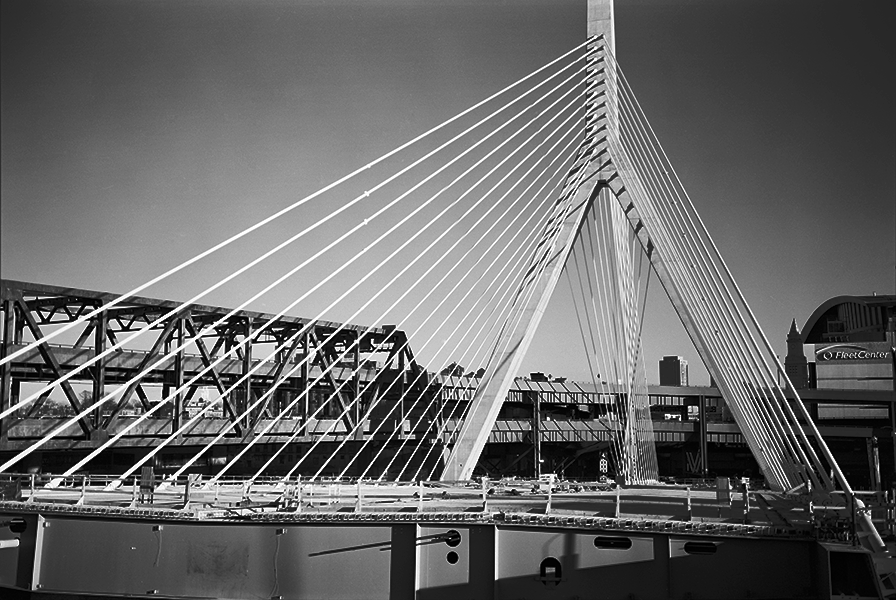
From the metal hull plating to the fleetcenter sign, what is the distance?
76.2 meters

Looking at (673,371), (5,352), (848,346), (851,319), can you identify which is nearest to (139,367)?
(5,352)

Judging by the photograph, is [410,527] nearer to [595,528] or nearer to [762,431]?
[595,528]

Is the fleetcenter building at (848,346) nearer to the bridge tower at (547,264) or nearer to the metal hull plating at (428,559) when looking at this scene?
the bridge tower at (547,264)

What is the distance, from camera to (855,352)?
279ft

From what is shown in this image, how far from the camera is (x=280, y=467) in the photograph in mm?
75000

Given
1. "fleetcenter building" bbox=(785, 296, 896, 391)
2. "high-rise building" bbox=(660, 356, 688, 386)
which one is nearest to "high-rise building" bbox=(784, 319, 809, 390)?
"fleetcenter building" bbox=(785, 296, 896, 391)

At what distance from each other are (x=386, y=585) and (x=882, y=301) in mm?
93588

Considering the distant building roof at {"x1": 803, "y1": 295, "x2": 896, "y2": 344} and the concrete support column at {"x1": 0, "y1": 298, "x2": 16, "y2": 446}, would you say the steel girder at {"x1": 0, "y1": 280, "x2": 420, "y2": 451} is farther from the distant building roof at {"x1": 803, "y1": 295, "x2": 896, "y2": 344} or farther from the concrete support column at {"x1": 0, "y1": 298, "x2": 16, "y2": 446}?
the distant building roof at {"x1": 803, "y1": 295, "x2": 896, "y2": 344}

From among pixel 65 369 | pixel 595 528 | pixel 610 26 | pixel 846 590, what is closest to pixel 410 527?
pixel 595 528

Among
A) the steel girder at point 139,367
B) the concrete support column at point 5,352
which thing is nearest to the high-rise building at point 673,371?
the steel girder at point 139,367

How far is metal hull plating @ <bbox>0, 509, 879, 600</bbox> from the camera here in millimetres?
17359

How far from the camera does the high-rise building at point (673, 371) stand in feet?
482

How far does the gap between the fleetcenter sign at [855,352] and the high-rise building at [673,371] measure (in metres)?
58.9

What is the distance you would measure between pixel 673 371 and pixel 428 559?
139 metres
